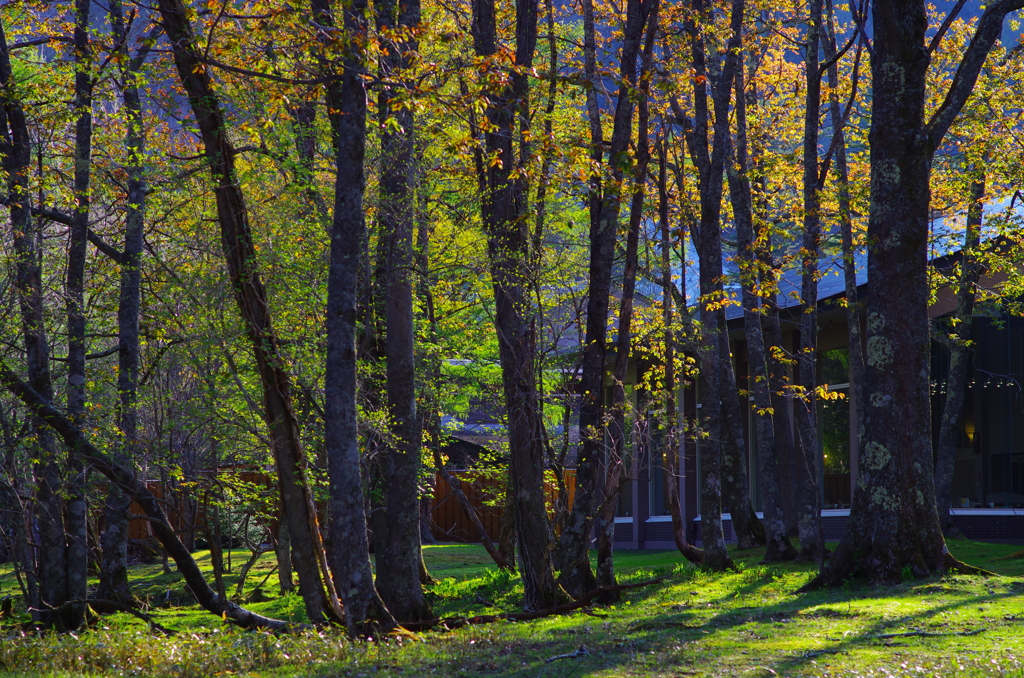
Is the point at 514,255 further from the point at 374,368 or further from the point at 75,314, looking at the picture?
the point at 75,314

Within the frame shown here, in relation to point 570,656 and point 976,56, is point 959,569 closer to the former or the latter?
point 570,656

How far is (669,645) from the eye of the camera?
269 inches

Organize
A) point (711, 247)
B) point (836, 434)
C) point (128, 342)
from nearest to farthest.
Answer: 1. point (128, 342)
2. point (711, 247)
3. point (836, 434)

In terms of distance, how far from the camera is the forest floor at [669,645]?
586cm

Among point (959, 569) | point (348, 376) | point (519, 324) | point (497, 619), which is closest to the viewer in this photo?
point (348, 376)

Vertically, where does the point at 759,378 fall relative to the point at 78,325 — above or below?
below

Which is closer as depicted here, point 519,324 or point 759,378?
point 519,324

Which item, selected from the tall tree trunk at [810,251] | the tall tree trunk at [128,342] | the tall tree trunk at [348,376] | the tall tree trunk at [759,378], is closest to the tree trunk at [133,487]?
the tall tree trunk at [348,376]

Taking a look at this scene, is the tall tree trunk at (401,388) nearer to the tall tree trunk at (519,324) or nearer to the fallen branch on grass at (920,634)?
the tall tree trunk at (519,324)

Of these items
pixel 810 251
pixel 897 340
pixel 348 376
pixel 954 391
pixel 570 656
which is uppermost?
pixel 810 251

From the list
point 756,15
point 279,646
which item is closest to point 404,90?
point 279,646

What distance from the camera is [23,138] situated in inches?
444

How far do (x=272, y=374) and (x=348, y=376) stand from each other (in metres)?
2.21

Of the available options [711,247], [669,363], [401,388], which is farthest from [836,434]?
[401,388]
